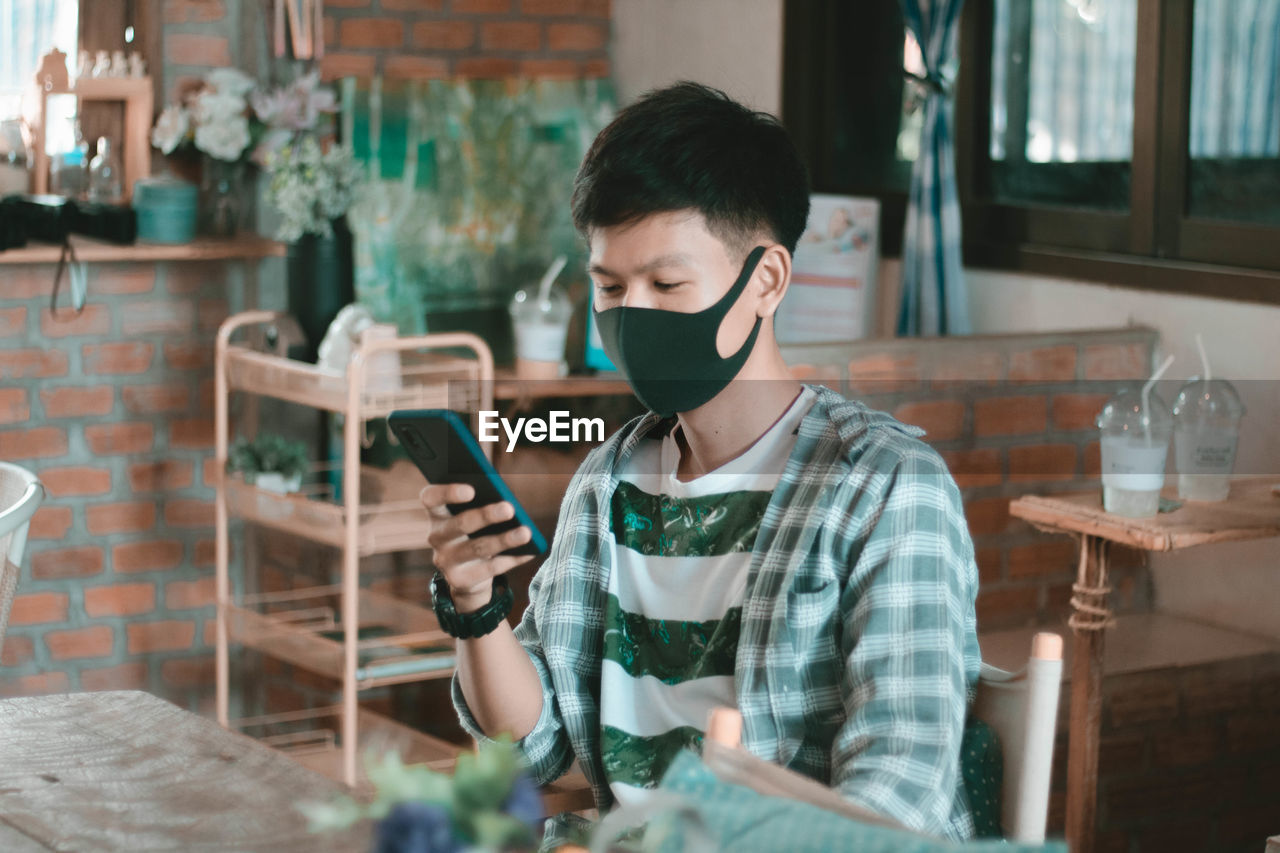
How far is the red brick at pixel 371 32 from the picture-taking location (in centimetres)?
351

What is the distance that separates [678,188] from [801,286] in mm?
1865

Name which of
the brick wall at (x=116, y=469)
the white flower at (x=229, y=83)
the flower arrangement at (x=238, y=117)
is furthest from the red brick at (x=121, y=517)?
the white flower at (x=229, y=83)

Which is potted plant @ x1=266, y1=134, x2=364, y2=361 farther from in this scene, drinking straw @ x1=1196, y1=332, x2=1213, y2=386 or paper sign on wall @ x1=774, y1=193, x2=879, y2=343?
drinking straw @ x1=1196, y1=332, x2=1213, y2=386

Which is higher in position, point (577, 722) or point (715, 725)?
point (715, 725)

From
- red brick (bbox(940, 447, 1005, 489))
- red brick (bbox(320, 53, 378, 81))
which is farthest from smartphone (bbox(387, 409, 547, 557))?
red brick (bbox(320, 53, 378, 81))

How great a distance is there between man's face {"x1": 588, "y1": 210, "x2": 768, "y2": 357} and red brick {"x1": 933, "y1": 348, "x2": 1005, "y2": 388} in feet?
4.21

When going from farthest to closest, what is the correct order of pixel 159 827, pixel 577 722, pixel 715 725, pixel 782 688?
pixel 577 722, pixel 782 688, pixel 159 827, pixel 715 725

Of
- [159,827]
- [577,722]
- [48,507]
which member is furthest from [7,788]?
[48,507]

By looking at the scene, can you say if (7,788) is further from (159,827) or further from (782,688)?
(782,688)

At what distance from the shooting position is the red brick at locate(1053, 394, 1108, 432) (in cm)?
271

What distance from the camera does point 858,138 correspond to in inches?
139

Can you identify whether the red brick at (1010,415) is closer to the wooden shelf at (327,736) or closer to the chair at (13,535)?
the wooden shelf at (327,736)

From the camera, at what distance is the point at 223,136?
318 cm

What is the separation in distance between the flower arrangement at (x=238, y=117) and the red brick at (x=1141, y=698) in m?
1.95
